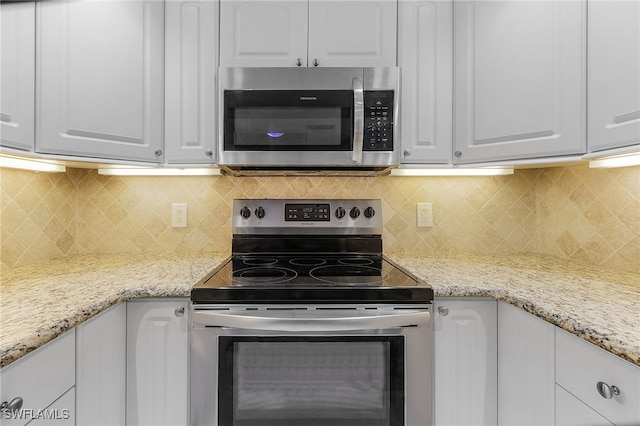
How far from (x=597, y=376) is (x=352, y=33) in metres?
1.49

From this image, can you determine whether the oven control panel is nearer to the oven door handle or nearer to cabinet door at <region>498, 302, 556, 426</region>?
the oven door handle

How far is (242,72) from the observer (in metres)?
1.50

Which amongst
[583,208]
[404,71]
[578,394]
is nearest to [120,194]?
[404,71]

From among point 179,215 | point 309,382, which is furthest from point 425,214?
point 179,215

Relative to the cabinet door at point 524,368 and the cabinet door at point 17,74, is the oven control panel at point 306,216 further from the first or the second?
the cabinet door at point 17,74

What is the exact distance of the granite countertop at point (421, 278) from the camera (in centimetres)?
82

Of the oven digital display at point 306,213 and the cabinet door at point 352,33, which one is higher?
the cabinet door at point 352,33

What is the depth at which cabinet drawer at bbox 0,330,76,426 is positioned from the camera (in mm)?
752

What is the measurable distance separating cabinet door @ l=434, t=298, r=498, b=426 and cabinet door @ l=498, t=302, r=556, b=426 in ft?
0.10

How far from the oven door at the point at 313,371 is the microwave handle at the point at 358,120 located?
2.16 ft

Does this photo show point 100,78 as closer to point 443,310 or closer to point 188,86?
point 188,86

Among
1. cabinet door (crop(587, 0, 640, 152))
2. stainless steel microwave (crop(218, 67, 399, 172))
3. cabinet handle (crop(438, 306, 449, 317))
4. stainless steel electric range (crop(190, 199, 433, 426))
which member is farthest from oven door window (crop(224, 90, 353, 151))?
cabinet door (crop(587, 0, 640, 152))

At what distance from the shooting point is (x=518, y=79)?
55.5 inches

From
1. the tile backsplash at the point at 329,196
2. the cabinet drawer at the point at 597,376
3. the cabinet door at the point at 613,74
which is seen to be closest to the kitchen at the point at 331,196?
the tile backsplash at the point at 329,196
